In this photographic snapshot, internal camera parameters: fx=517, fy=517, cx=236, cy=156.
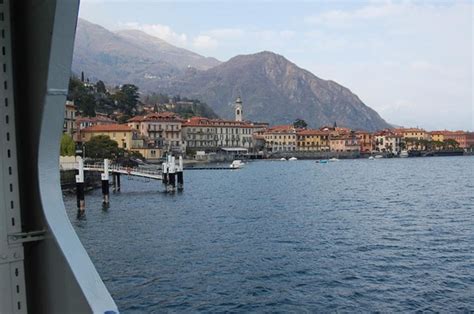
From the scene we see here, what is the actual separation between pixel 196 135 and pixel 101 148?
233 feet

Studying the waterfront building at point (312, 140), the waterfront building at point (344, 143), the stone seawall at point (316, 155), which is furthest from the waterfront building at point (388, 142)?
the waterfront building at point (312, 140)

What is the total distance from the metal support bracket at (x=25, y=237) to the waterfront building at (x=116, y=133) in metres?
117

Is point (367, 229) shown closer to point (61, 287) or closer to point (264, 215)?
point (264, 215)

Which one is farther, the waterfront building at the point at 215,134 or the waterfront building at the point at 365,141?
the waterfront building at the point at 365,141

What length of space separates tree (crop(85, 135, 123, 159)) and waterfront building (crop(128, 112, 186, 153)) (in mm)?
43767

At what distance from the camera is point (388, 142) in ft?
633

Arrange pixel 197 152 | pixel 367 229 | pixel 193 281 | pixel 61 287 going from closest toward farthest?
pixel 61 287 → pixel 193 281 → pixel 367 229 → pixel 197 152

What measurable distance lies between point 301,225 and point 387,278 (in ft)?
45.9

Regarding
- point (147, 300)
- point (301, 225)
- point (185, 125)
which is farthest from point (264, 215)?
point (185, 125)

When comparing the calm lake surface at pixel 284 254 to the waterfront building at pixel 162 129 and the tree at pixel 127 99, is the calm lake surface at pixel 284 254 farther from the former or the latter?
the tree at pixel 127 99

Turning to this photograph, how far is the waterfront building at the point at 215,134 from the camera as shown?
158 metres

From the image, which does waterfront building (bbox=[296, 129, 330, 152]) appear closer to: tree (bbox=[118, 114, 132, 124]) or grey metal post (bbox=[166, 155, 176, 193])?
tree (bbox=[118, 114, 132, 124])

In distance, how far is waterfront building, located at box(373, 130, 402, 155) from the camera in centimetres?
19238

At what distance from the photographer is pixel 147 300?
1709 centimetres
